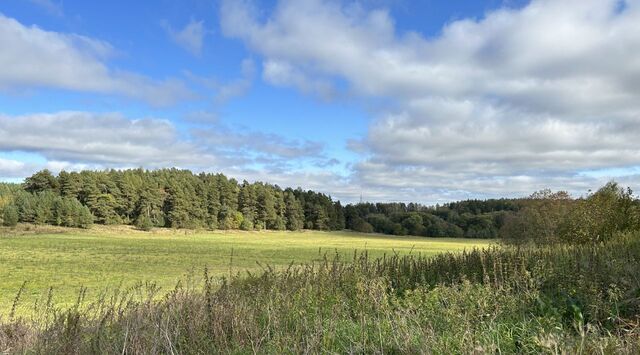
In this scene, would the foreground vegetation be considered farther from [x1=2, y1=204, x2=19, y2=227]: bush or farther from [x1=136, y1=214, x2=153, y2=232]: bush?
[x1=136, y1=214, x2=153, y2=232]: bush

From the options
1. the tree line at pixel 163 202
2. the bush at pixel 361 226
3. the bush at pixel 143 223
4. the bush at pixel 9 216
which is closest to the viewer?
the bush at pixel 9 216

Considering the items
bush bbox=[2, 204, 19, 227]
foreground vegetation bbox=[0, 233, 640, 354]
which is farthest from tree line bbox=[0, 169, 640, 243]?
foreground vegetation bbox=[0, 233, 640, 354]

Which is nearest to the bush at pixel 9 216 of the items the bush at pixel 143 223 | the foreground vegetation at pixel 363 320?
the bush at pixel 143 223

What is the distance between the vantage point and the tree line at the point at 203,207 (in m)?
110

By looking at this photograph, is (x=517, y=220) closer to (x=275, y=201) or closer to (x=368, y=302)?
(x=368, y=302)

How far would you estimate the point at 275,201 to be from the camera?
152 m

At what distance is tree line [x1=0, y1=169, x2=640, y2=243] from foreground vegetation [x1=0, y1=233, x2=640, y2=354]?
3355 inches

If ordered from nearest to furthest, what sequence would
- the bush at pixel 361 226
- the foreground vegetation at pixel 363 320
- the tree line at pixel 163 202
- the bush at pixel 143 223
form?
the foreground vegetation at pixel 363 320 < the tree line at pixel 163 202 < the bush at pixel 143 223 < the bush at pixel 361 226

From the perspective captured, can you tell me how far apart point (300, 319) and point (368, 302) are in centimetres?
93

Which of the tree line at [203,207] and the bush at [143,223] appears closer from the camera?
the tree line at [203,207]

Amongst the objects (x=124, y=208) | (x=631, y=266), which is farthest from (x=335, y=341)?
(x=124, y=208)

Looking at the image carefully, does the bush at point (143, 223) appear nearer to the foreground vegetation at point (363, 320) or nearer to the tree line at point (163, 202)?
the tree line at point (163, 202)

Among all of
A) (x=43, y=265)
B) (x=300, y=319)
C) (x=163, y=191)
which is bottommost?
(x=43, y=265)

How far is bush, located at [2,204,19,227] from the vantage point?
3939 inches
